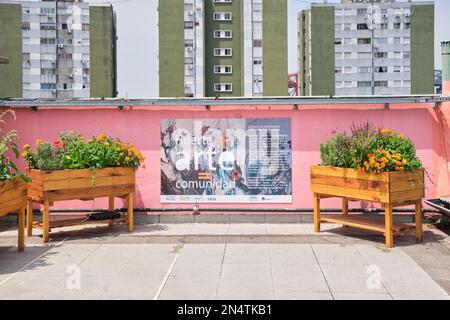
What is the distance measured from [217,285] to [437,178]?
5.97 metres

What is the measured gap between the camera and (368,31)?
340ft

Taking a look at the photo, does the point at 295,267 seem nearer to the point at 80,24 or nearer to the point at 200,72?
the point at 200,72

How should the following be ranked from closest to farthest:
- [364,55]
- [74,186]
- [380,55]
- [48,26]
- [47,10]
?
[74,186] → [47,10] → [48,26] → [364,55] → [380,55]

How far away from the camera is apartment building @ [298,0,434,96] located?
98.2 m

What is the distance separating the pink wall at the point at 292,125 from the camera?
971 cm

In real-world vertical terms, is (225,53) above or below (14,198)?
above

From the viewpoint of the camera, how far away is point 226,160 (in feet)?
32.9

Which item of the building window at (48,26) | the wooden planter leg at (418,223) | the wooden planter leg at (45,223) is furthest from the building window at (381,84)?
the wooden planter leg at (45,223)

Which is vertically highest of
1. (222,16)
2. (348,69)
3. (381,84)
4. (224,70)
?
(222,16)

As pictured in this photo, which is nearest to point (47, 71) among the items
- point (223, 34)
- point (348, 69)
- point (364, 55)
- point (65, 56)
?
point (65, 56)

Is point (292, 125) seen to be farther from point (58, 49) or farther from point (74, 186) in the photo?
point (58, 49)

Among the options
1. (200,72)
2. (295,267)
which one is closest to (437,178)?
(295,267)

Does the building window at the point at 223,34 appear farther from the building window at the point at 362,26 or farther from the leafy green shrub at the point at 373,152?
the leafy green shrub at the point at 373,152

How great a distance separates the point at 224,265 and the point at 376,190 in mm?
2748
